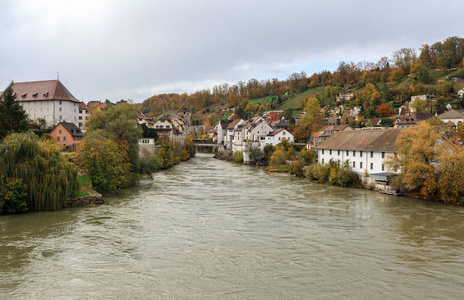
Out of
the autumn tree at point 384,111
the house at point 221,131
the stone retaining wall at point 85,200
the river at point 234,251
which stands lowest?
the river at point 234,251

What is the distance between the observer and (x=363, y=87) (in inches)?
4099

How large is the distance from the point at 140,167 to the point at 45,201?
13181 millimetres

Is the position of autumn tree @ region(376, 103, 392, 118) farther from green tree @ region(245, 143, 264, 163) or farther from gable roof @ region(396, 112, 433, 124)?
green tree @ region(245, 143, 264, 163)

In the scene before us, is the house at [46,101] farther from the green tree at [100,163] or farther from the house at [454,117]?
the house at [454,117]

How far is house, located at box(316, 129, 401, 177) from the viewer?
2972cm

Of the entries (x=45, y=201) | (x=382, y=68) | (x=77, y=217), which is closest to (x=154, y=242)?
(x=77, y=217)

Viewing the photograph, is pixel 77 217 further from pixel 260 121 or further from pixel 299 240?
pixel 260 121

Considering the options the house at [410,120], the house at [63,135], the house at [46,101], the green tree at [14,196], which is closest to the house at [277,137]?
the house at [410,120]

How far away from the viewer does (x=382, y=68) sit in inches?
4601

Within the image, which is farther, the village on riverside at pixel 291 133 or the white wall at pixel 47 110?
the white wall at pixel 47 110

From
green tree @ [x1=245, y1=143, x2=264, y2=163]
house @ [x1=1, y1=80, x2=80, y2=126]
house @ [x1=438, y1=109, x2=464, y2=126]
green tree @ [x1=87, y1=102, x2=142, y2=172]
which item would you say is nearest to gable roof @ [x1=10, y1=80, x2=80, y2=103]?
house @ [x1=1, y1=80, x2=80, y2=126]

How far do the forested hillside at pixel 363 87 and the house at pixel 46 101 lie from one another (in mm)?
59820

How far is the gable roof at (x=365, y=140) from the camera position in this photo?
99.1ft

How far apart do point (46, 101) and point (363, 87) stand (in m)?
85.8
